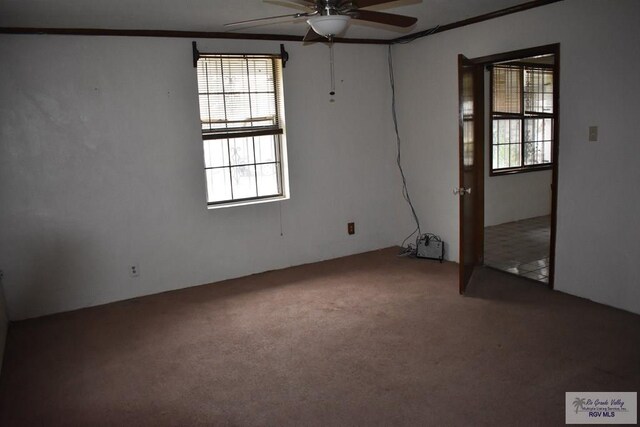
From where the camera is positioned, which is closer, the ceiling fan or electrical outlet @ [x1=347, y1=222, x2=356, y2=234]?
the ceiling fan

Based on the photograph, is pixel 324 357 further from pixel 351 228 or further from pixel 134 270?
pixel 351 228

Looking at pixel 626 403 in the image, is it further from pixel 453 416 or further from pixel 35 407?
pixel 35 407

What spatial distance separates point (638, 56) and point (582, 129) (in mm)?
614

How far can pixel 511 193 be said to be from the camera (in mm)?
6828

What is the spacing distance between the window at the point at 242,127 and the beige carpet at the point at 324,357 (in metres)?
1.04

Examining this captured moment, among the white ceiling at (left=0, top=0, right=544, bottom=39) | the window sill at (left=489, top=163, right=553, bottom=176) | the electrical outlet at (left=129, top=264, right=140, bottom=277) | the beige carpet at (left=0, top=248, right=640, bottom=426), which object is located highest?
the white ceiling at (left=0, top=0, right=544, bottom=39)

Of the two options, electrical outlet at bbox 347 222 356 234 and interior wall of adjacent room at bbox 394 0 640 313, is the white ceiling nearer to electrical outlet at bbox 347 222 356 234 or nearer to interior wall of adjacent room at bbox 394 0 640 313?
interior wall of adjacent room at bbox 394 0 640 313

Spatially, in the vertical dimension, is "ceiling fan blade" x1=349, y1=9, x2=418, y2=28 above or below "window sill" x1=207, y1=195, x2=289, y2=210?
above

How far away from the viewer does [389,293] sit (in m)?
4.34

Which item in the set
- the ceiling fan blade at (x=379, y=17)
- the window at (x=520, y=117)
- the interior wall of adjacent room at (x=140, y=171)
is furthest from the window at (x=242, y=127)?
the window at (x=520, y=117)

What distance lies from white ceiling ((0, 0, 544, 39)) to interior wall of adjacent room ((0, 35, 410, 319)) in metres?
0.26

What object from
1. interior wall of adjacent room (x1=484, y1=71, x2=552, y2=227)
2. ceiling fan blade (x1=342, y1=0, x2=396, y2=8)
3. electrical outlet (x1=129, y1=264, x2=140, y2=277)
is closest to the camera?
ceiling fan blade (x1=342, y1=0, x2=396, y2=8)

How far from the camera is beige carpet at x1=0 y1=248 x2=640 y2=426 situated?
2.67 meters

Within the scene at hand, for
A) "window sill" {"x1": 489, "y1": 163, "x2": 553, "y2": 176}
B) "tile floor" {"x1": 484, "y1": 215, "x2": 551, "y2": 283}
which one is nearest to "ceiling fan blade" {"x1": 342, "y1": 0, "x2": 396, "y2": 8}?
"tile floor" {"x1": 484, "y1": 215, "x2": 551, "y2": 283}
